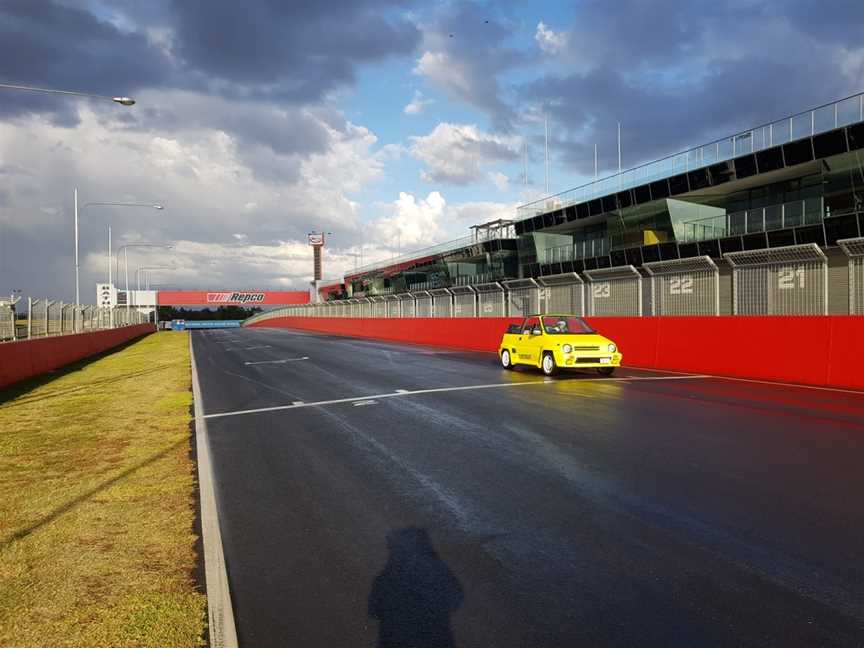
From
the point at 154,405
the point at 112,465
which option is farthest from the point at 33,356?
the point at 112,465

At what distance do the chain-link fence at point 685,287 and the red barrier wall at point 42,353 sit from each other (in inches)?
757

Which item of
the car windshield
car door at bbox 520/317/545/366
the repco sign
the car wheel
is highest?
the repco sign

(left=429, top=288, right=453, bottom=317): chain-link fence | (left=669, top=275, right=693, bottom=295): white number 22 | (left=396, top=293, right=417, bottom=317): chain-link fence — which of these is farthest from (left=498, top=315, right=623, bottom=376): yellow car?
(left=396, top=293, right=417, bottom=317): chain-link fence

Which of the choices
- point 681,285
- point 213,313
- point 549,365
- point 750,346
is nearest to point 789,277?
point 750,346

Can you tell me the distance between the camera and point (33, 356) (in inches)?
687

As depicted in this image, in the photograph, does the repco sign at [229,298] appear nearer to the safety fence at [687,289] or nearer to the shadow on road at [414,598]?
the safety fence at [687,289]

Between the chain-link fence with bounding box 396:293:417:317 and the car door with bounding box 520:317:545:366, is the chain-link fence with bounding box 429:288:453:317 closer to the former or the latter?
the chain-link fence with bounding box 396:293:417:317

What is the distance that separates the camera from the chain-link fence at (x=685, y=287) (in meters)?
20.0

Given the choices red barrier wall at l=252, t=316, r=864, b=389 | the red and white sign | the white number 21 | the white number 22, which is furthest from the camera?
the red and white sign

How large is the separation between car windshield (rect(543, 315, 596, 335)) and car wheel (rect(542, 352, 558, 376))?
0.70 metres

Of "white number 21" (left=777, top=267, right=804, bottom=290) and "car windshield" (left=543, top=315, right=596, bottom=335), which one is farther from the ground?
"white number 21" (left=777, top=267, right=804, bottom=290)

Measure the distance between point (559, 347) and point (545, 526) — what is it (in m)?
10.9

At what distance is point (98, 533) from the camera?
15.5 feet

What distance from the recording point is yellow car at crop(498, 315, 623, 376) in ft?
50.2
